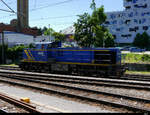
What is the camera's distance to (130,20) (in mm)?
61312

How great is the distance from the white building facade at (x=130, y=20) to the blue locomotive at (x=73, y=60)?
48178 mm

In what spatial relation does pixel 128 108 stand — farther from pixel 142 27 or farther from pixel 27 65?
pixel 142 27

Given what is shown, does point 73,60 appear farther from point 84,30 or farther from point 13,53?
point 13,53

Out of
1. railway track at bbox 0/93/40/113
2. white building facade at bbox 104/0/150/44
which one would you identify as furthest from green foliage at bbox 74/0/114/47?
white building facade at bbox 104/0/150/44

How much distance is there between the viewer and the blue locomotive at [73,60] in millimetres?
14570

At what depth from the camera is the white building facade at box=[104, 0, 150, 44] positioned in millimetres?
58125

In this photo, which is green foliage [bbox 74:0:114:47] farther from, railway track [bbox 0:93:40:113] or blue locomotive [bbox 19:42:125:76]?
railway track [bbox 0:93:40:113]

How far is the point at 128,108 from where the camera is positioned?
20.8 ft

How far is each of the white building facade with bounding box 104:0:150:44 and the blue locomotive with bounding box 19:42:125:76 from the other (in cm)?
4818

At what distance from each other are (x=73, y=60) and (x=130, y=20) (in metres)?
50.7

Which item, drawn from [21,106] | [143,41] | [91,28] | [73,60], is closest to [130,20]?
[143,41]

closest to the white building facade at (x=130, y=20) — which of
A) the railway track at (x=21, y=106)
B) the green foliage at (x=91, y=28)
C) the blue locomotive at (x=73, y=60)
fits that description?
the green foliage at (x=91, y=28)

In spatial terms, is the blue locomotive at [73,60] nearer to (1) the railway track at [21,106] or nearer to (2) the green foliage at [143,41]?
(1) the railway track at [21,106]

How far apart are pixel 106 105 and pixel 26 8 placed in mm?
76317
